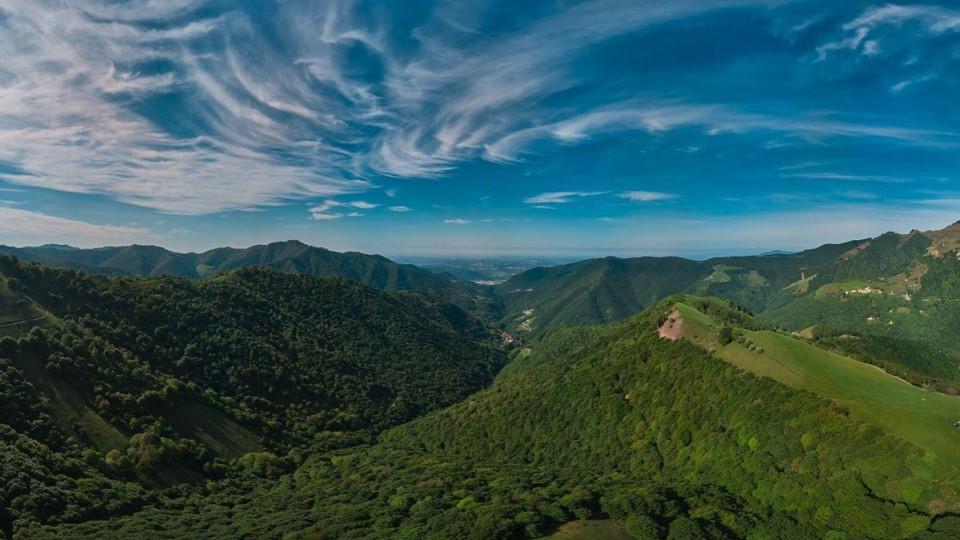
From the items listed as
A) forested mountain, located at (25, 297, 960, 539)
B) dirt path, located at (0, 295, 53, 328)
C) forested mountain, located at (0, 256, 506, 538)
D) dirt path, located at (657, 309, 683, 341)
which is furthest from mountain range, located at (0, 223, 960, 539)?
dirt path, located at (657, 309, 683, 341)

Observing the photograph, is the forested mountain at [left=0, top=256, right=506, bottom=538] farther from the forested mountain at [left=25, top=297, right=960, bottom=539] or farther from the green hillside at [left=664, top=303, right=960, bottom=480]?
the green hillside at [left=664, top=303, right=960, bottom=480]

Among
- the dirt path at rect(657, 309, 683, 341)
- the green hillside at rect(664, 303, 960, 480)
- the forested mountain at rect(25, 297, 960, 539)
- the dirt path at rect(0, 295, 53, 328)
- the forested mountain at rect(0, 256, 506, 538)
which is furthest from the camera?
the dirt path at rect(657, 309, 683, 341)

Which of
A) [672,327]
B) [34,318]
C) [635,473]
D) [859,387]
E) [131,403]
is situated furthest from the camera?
[672,327]

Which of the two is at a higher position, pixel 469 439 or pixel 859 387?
pixel 859 387

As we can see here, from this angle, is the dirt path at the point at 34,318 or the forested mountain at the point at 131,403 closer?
the forested mountain at the point at 131,403

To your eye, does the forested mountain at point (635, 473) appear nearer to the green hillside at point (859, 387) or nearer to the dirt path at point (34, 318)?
the green hillside at point (859, 387)

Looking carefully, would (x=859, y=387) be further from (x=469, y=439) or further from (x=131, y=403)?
(x=131, y=403)

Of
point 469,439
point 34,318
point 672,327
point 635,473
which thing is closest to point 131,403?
point 34,318

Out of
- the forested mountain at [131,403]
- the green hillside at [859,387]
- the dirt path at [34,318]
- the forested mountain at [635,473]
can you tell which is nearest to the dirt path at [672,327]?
the forested mountain at [635,473]
